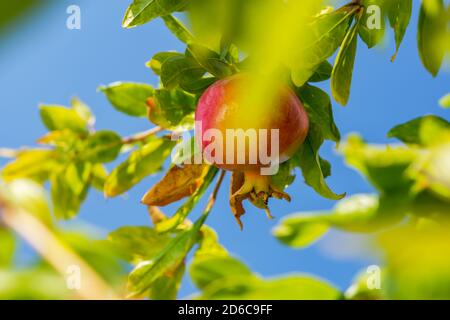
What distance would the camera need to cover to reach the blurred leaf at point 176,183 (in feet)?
4.68

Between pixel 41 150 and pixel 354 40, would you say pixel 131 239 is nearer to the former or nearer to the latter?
pixel 41 150

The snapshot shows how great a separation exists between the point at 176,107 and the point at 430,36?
26.0 inches

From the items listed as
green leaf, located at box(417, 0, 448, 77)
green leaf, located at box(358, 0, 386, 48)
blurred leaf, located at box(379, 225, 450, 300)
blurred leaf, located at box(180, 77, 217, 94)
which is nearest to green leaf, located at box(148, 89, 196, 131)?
blurred leaf, located at box(180, 77, 217, 94)

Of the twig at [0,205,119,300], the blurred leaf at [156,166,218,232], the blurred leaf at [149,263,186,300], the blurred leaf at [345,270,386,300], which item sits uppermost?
the blurred leaf at [156,166,218,232]

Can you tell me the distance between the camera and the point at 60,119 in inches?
86.4

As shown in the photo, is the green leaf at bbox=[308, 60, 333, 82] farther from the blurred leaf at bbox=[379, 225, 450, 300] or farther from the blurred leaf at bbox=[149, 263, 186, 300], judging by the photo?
the blurred leaf at bbox=[379, 225, 450, 300]

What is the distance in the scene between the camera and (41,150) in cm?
215

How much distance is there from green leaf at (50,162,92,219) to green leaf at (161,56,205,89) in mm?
943

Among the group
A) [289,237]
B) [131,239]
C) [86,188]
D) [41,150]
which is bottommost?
[289,237]

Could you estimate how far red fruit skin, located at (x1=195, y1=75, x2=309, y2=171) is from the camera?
1.15 meters

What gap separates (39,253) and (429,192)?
106cm
